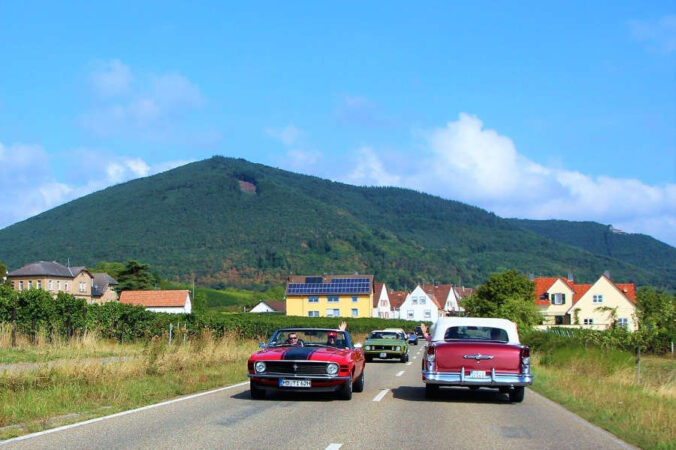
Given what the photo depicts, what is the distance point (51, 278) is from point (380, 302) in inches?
2087

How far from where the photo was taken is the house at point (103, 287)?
12050 centimetres

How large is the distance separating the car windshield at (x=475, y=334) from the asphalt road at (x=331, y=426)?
136 cm

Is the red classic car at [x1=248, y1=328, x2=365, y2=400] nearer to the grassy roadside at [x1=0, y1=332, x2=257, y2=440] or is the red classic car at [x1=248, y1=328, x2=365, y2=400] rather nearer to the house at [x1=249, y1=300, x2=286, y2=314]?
the grassy roadside at [x1=0, y1=332, x2=257, y2=440]

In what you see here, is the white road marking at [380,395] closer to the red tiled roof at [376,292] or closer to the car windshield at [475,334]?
the car windshield at [475,334]

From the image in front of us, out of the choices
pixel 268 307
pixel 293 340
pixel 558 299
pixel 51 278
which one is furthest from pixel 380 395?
pixel 268 307

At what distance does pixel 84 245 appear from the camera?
183 meters

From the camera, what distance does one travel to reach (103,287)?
123 metres

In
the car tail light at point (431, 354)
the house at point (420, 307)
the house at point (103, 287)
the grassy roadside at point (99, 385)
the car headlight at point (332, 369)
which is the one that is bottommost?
the grassy roadside at point (99, 385)

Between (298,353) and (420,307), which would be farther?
(420,307)

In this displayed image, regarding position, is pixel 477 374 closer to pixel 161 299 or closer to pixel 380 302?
pixel 161 299

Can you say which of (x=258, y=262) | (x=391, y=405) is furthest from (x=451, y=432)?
(x=258, y=262)

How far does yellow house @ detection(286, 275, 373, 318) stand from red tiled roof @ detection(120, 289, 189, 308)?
16.2m

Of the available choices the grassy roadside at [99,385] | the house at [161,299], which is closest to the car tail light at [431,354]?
the grassy roadside at [99,385]

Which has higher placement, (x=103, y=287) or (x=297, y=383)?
(x=103, y=287)
